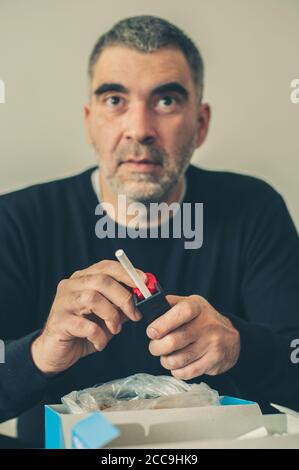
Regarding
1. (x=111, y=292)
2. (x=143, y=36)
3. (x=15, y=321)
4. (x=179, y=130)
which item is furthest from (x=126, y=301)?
(x=143, y=36)

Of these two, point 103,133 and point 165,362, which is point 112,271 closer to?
point 165,362

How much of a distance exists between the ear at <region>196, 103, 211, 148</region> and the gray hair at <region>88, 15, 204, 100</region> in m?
0.08

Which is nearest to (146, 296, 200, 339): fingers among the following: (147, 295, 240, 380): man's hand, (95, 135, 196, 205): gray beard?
(147, 295, 240, 380): man's hand

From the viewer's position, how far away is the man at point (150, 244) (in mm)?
984

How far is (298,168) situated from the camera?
1096mm

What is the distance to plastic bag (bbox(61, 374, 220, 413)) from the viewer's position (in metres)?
0.82

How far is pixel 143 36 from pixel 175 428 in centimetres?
62

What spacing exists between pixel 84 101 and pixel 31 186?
0.17m

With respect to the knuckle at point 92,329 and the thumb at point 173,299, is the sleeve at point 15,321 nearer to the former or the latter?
the knuckle at point 92,329

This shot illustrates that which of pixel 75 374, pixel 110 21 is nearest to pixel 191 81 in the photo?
pixel 110 21

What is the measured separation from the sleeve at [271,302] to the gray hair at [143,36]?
30 centimetres
